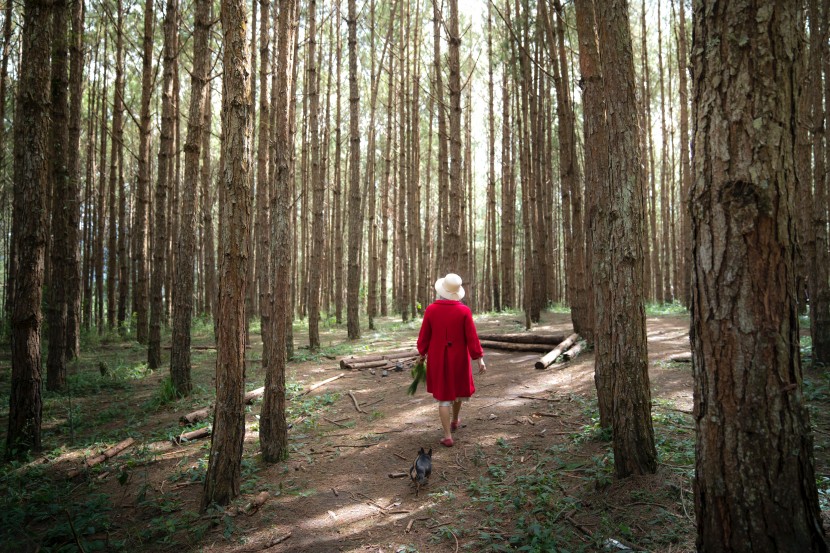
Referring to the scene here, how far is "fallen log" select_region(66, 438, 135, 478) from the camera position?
453 centimetres

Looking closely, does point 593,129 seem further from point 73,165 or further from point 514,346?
point 73,165

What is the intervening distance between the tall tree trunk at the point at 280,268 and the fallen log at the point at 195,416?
5.11ft

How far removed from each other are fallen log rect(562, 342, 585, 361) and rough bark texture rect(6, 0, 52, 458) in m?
6.96

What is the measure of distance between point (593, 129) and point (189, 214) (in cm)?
586

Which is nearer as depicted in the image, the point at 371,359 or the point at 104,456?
the point at 104,456

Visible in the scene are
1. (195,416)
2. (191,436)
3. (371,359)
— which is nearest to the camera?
(191,436)

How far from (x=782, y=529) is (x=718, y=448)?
367 millimetres

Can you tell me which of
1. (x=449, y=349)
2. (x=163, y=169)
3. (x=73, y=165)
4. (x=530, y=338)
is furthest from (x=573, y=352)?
(x=73, y=165)

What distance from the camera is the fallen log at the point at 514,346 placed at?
28.8 ft

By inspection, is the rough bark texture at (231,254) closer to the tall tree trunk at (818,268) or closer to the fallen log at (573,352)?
the fallen log at (573,352)

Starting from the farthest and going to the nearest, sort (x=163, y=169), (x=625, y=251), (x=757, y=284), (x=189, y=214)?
(x=163, y=169) → (x=189, y=214) → (x=625, y=251) → (x=757, y=284)

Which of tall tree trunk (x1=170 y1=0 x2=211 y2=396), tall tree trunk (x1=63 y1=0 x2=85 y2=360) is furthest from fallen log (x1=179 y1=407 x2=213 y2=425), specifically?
tall tree trunk (x1=63 y1=0 x2=85 y2=360)

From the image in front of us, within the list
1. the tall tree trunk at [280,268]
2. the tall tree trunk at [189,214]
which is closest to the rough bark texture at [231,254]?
the tall tree trunk at [280,268]

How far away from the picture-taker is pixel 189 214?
23.5ft
